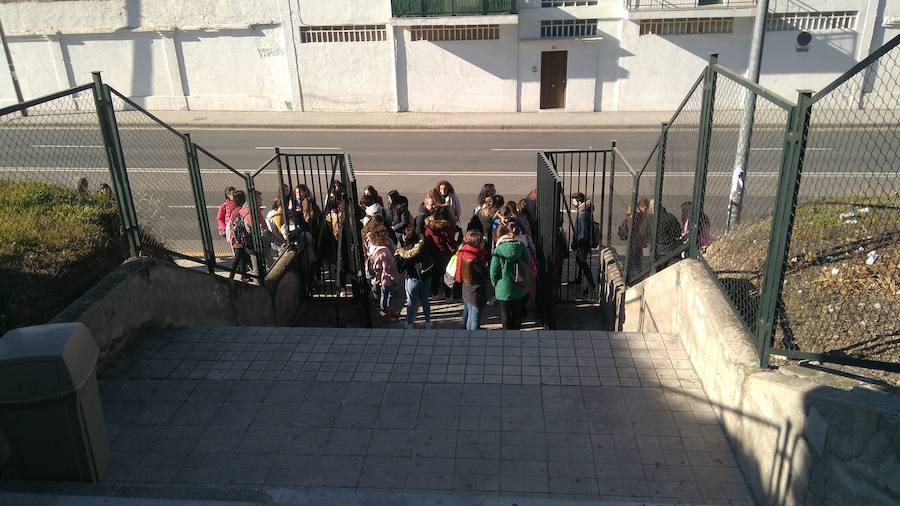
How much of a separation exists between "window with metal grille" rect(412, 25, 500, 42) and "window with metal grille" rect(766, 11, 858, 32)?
919 centimetres

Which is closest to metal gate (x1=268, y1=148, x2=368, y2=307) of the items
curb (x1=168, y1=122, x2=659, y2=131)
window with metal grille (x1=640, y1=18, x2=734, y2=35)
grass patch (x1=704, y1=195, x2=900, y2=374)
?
grass patch (x1=704, y1=195, x2=900, y2=374)

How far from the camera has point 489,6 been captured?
22.5 m

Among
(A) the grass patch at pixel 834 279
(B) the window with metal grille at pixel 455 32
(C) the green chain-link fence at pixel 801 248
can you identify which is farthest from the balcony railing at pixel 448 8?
(A) the grass patch at pixel 834 279

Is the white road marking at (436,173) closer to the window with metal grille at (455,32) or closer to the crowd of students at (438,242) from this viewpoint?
the crowd of students at (438,242)

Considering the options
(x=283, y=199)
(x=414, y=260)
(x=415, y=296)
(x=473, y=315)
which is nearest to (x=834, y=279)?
(x=473, y=315)

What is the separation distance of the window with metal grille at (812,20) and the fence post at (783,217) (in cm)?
2158

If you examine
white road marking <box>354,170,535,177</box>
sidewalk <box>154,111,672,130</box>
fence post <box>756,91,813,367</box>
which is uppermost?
fence post <box>756,91,813,367</box>

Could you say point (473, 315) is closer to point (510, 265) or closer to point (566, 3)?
point (510, 265)

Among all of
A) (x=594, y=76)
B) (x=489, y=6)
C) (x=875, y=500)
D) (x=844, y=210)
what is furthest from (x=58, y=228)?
(x=594, y=76)

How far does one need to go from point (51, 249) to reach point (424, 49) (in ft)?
64.6

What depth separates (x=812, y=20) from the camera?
22.3 meters

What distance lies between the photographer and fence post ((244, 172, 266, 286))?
317 inches

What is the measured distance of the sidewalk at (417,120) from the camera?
874 inches

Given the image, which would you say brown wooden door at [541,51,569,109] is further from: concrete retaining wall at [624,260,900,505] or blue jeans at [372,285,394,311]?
concrete retaining wall at [624,260,900,505]
